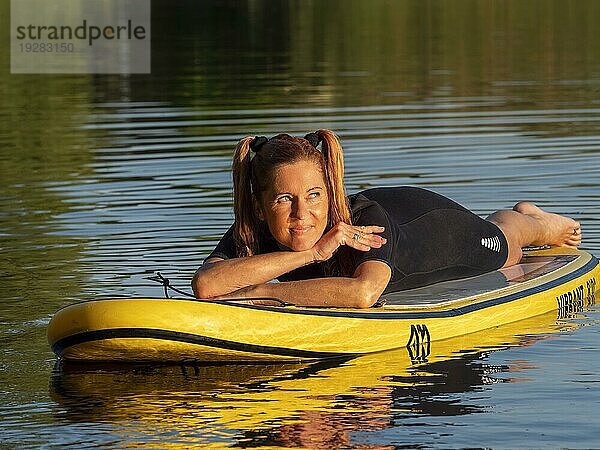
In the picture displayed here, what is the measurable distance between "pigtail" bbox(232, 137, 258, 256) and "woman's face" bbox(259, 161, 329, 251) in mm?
175

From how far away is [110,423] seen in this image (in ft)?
23.6

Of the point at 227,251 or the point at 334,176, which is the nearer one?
the point at 334,176

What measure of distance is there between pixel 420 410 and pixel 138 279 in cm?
354

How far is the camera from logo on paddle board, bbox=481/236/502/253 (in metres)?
9.29

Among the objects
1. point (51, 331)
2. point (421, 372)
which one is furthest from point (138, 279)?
point (421, 372)

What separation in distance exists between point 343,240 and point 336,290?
30 centimetres

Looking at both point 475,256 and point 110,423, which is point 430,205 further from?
point 110,423

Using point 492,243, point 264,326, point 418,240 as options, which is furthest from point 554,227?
point 264,326

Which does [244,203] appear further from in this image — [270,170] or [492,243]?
[492,243]

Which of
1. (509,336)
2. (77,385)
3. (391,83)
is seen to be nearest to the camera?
(77,385)

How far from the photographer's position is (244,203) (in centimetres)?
829

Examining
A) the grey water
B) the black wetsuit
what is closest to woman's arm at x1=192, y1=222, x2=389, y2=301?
the black wetsuit

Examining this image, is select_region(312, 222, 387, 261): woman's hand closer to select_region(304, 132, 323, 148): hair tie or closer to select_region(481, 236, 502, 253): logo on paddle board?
select_region(304, 132, 323, 148): hair tie

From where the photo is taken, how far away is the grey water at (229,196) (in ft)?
23.5
